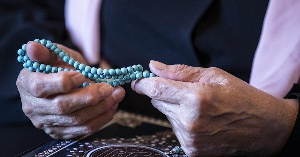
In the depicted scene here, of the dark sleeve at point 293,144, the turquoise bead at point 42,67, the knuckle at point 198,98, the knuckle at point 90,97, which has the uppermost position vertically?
the turquoise bead at point 42,67

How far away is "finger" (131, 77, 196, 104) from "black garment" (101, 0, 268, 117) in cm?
30

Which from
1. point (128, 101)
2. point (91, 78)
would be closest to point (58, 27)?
point (128, 101)

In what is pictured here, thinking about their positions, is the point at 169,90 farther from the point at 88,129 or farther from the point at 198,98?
the point at 88,129

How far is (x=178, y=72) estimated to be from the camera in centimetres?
67

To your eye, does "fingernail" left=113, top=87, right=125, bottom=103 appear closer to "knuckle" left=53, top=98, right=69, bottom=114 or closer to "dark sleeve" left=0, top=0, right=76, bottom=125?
"knuckle" left=53, top=98, right=69, bottom=114

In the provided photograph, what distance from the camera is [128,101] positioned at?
3.52 ft

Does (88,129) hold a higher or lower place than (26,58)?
lower

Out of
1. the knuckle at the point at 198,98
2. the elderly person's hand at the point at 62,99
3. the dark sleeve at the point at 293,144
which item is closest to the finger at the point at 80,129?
the elderly person's hand at the point at 62,99

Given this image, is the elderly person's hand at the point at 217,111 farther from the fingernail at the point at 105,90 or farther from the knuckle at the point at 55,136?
the knuckle at the point at 55,136

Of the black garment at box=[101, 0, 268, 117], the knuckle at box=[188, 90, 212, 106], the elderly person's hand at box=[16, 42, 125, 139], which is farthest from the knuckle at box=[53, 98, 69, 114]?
the black garment at box=[101, 0, 268, 117]

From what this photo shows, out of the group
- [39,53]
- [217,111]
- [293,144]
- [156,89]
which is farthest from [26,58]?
[293,144]

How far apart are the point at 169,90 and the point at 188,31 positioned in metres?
0.32

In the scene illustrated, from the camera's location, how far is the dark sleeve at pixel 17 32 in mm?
909

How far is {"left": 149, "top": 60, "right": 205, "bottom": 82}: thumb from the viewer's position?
2.20 ft
